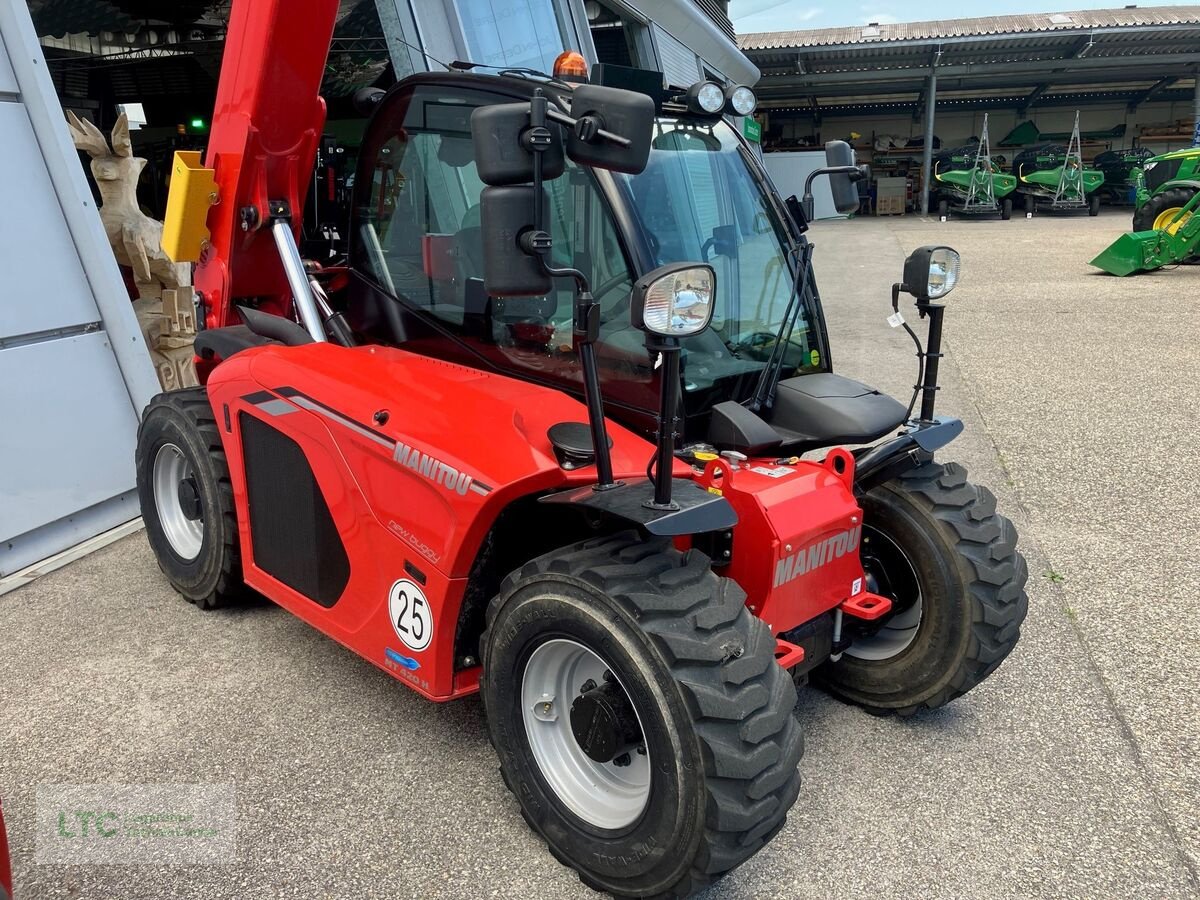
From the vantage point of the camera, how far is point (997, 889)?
2.28m

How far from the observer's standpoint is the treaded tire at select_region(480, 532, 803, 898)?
1.97 meters

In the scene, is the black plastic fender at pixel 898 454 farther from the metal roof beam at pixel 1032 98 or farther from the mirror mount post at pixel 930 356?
the metal roof beam at pixel 1032 98

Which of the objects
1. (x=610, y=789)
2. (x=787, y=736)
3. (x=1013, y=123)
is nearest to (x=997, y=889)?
(x=787, y=736)

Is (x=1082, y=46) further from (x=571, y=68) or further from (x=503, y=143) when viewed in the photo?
(x=503, y=143)

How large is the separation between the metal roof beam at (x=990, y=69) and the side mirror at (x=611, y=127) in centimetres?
2637

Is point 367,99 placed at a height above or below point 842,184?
above

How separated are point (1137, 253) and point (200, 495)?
1285 cm

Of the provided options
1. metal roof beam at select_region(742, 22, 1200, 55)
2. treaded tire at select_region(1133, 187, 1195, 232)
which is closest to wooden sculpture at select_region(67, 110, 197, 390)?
treaded tire at select_region(1133, 187, 1195, 232)

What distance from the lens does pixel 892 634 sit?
2.99 meters

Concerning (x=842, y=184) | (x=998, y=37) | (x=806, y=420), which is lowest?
(x=806, y=420)

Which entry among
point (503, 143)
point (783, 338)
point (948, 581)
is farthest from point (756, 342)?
point (503, 143)

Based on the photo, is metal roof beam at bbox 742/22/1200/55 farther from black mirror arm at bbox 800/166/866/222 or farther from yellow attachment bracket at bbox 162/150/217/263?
Result: black mirror arm at bbox 800/166/866/222

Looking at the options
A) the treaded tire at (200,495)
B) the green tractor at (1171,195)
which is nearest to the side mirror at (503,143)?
the treaded tire at (200,495)

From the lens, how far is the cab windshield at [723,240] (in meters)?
2.62
